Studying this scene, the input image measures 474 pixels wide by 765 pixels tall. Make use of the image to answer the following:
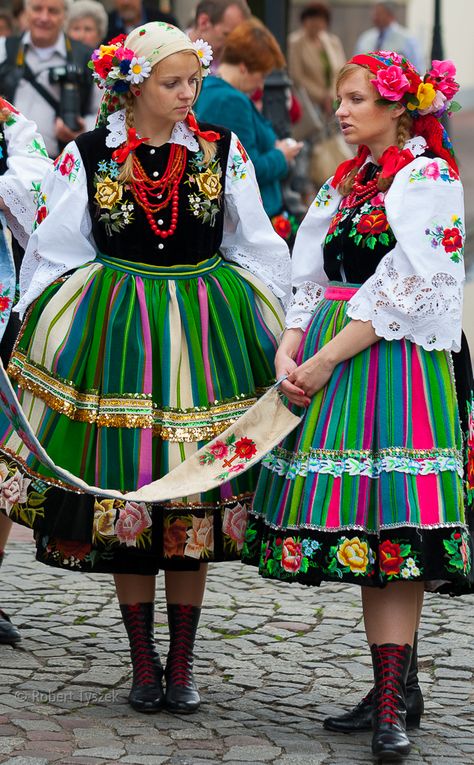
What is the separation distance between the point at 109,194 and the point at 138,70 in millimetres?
362

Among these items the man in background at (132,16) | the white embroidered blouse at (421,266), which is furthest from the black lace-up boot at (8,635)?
the man in background at (132,16)

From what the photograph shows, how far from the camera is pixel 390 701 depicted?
4078 mm

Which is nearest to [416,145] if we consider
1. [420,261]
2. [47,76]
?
[420,261]

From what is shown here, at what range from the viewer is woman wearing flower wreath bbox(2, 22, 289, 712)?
442cm

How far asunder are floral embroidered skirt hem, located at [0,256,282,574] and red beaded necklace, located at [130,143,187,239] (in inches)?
A: 5.4

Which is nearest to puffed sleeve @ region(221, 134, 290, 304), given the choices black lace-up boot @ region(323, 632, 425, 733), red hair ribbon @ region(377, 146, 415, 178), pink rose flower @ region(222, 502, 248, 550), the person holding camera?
red hair ribbon @ region(377, 146, 415, 178)

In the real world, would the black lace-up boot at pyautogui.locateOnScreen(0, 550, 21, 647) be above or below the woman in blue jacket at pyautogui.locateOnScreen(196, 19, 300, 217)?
below

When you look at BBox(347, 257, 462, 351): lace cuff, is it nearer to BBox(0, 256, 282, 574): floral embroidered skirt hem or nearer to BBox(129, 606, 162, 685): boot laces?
BBox(0, 256, 282, 574): floral embroidered skirt hem

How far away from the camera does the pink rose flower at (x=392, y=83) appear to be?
4.14 metres

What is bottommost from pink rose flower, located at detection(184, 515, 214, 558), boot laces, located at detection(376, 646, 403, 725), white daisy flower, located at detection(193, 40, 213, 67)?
boot laces, located at detection(376, 646, 403, 725)

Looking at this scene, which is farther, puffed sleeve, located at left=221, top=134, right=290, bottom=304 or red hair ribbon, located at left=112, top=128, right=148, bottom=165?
puffed sleeve, located at left=221, top=134, right=290, bottom=304

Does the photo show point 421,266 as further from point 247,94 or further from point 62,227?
point 247,94

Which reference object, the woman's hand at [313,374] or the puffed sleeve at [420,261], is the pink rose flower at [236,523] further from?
the puffed sleeve at [420,261]

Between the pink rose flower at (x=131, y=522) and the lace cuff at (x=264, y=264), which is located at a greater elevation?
the lace cuff at (x=264, y=264)
